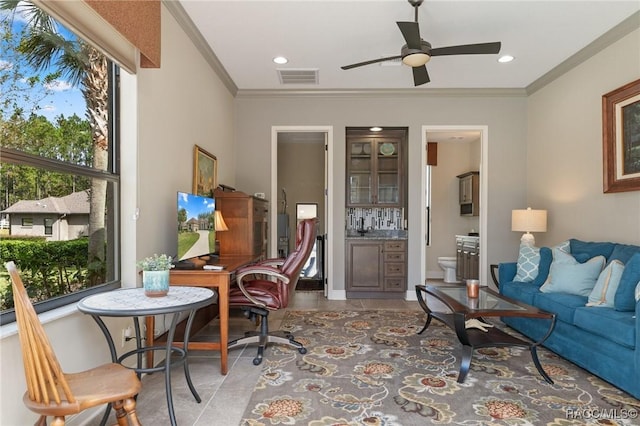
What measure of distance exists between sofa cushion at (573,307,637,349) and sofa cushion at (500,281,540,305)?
605 mm

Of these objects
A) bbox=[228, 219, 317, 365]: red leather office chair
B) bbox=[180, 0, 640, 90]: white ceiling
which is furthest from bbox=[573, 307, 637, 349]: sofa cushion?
bbox=[180, 0, 640, 90]: white ceiling

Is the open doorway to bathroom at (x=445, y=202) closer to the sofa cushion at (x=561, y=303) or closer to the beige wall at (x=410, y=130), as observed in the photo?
the beige wall at (x=410, y=130)

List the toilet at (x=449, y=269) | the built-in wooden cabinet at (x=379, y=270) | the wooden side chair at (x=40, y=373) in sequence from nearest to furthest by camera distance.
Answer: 1. the wooden side chair at (x=40, y=373)
2. the built-in wooden cabinet at (x=379, y=270)
3. the toilet at (x=449, y=269)

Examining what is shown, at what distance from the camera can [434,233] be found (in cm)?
724

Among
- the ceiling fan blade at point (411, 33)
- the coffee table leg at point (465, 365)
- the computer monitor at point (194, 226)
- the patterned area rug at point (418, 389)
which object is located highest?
the ceiling fan blade at point (411, 33)

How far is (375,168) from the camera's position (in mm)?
5430

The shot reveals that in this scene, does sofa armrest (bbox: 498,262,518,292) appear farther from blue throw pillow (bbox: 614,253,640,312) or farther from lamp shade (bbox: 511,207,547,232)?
blue throw pillow (bbox: 614,253,640,312)

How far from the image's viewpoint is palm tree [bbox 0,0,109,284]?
5.89ft

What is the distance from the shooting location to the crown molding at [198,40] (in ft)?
9.72

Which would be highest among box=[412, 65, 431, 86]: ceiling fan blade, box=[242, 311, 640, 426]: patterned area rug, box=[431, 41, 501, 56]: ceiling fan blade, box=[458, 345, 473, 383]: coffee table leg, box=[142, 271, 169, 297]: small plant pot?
box=[431, 41, 501, 56]: ceiling fan blade

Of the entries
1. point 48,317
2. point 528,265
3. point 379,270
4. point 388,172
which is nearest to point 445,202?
point 388,172

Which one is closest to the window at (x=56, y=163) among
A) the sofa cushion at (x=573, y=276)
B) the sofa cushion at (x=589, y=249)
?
the sofa cushion at (x=573, y=276)

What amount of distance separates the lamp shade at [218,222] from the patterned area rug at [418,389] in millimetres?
1275

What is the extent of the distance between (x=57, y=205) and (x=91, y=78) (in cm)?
83
